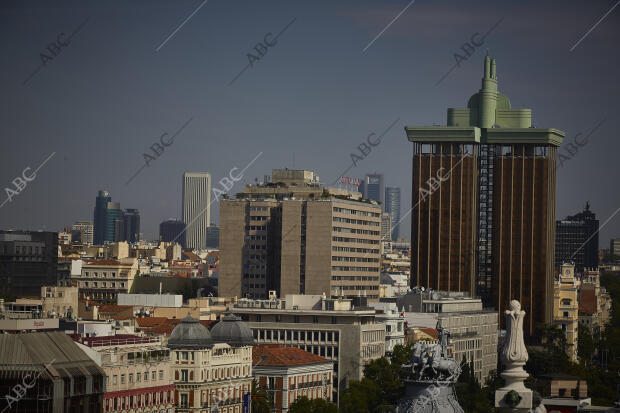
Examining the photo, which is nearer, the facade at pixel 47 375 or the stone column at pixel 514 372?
the stone column at pixel 514 372

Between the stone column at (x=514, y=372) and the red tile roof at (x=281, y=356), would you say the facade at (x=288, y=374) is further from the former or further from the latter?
the stone column at (x=514, y=372)

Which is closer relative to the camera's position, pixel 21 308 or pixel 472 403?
pixel 472 403

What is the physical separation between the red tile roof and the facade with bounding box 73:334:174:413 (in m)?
22.2

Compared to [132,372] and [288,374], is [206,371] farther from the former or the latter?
[288,374]

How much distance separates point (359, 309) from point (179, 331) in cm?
4889

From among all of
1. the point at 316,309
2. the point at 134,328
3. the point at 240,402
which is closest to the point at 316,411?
the point at 240,402

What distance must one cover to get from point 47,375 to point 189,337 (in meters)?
32.1

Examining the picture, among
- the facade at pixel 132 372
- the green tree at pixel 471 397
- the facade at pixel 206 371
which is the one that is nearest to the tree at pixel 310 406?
the facade at pixel 206 371

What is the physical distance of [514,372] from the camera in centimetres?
6775

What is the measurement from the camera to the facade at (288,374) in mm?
151500

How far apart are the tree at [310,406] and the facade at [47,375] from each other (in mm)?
26724

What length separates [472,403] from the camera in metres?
143

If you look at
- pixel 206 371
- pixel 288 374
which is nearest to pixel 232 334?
pixel 288 374

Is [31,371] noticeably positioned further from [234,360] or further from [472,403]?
[472,403]
